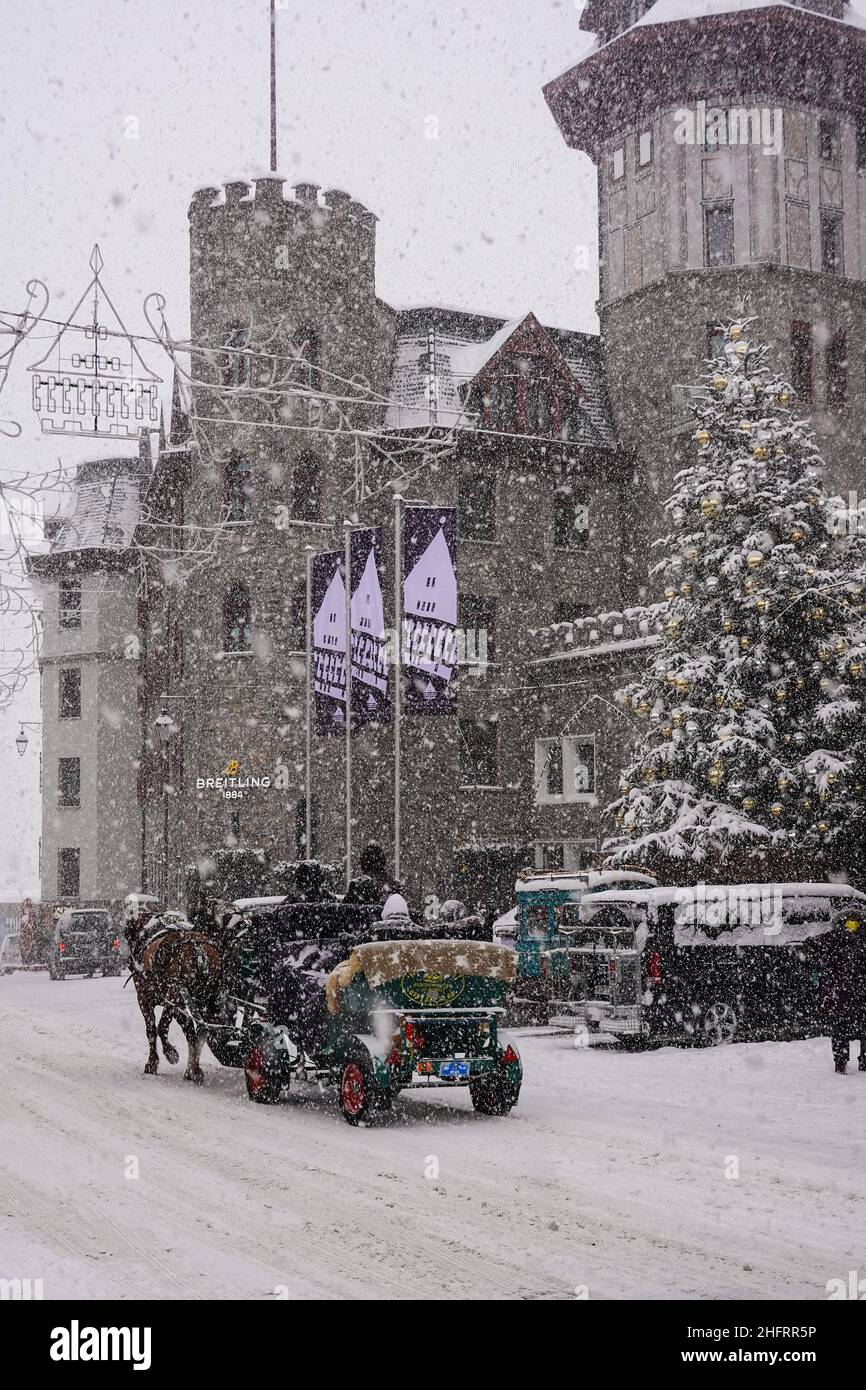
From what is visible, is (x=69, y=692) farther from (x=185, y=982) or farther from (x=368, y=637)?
(x=185, y=982)

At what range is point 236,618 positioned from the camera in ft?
132

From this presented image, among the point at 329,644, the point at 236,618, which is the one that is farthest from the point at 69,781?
the point at 329,644

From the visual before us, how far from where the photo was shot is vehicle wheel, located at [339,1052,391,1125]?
1262 centimetres

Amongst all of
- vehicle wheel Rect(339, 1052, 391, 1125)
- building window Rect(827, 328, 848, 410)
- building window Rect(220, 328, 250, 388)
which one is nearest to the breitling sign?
building window Rect(220, 328, 250, 388)

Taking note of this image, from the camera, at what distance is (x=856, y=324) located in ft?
133

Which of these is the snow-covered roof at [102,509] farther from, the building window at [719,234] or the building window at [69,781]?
the building window at [719,234]

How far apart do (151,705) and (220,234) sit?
16.6 meters

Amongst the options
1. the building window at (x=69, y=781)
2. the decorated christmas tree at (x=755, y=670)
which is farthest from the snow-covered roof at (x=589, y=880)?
the building window at (x=69, y=781)

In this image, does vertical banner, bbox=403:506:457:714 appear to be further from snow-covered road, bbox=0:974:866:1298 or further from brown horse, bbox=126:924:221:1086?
Result: snow-covered road, bbox=0:974:866:1298

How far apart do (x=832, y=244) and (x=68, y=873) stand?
105ft

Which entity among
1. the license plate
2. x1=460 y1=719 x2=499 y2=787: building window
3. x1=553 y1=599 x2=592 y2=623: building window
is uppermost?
x1=553 y1=599 x2=592 y2=623: building window

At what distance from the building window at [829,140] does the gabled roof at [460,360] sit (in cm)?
827

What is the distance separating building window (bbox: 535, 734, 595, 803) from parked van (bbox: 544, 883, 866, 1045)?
59.6 ft

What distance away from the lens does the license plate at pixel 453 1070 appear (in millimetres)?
12789
